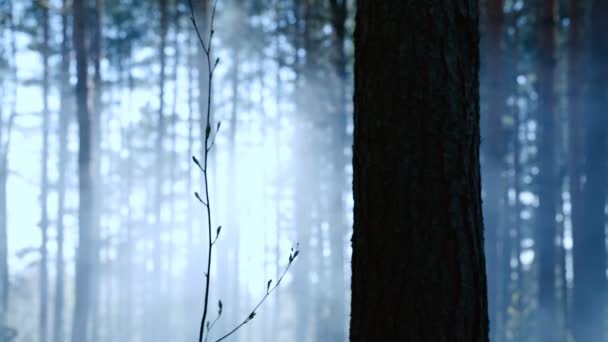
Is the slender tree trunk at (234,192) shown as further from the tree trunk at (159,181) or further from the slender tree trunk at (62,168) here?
the slender tree trunk at (62,168)

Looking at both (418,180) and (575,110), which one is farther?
(575,110)

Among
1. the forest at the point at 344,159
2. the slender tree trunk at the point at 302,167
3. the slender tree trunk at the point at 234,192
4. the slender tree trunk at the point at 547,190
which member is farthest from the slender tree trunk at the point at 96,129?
the slender tree trunk at the point at 547,190

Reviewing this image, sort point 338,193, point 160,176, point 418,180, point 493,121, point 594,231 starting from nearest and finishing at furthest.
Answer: point 418,180 < point 594,231 < point 493,121 < point 338,193 < point 160,176

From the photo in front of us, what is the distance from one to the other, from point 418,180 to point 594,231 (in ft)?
40.7

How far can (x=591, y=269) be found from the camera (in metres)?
13.4

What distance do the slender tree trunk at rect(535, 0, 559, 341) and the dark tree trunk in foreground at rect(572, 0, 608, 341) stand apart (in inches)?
62.2

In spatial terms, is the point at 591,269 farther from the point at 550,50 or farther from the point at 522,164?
the point at 522,164

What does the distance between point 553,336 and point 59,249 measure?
16708 mm

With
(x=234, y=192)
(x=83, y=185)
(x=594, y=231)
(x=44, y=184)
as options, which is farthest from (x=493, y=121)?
(x=44, y=184)

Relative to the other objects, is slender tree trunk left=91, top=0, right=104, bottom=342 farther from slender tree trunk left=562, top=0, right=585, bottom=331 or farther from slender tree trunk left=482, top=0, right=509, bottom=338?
slender tree trunk left=562, top=0, right=585, bottom=331

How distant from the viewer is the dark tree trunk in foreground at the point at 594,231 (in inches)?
525

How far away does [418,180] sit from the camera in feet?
7.23

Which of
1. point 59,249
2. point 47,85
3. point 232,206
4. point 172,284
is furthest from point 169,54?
point 172,284

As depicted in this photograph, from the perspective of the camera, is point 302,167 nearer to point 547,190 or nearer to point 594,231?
point 547,190
